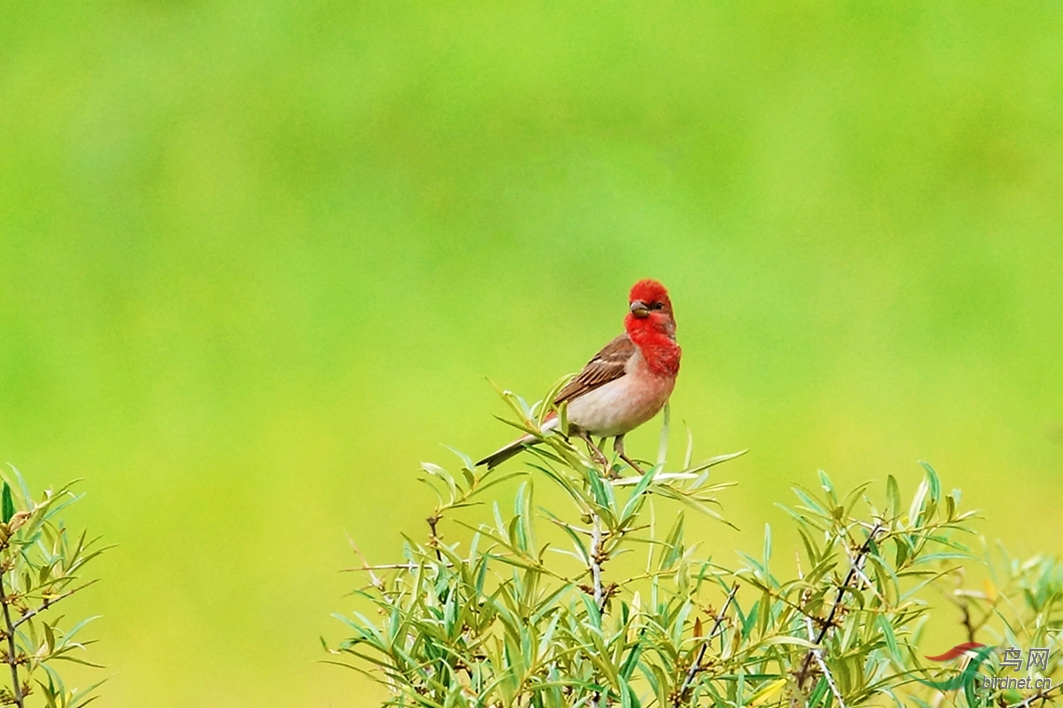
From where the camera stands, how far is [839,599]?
1.09m

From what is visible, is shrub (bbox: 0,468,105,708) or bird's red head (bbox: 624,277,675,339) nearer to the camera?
shrub (bbox: 0,468,105,708)

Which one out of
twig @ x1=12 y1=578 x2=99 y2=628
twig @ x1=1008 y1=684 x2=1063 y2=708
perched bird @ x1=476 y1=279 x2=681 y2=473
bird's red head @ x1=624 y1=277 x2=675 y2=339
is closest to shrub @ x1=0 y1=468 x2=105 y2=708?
twig @ x1=12 y1=578 x2=99 y2=628

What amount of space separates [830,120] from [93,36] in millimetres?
3388

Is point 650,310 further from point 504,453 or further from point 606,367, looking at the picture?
point 504,453

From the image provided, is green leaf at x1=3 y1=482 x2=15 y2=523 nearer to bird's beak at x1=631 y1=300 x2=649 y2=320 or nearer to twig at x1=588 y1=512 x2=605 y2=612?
twig at x1=588 y1=512 x2=605 y2=612

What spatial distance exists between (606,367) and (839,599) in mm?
1258

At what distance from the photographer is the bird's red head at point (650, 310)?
211 centimetres

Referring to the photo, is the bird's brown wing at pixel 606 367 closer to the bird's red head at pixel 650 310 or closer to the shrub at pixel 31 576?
the bird's red head at pixel 650 310

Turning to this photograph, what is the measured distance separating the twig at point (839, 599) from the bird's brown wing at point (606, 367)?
1.20 m

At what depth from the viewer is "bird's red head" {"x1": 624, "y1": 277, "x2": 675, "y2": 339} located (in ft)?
6.92

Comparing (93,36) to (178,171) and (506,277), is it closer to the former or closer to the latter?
(178,171)

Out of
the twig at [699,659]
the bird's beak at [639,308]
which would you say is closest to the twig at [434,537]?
the twig at [699,659]

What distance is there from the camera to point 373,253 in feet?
17.7

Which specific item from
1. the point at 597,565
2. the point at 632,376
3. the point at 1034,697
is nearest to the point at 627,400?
the point at 632,376
